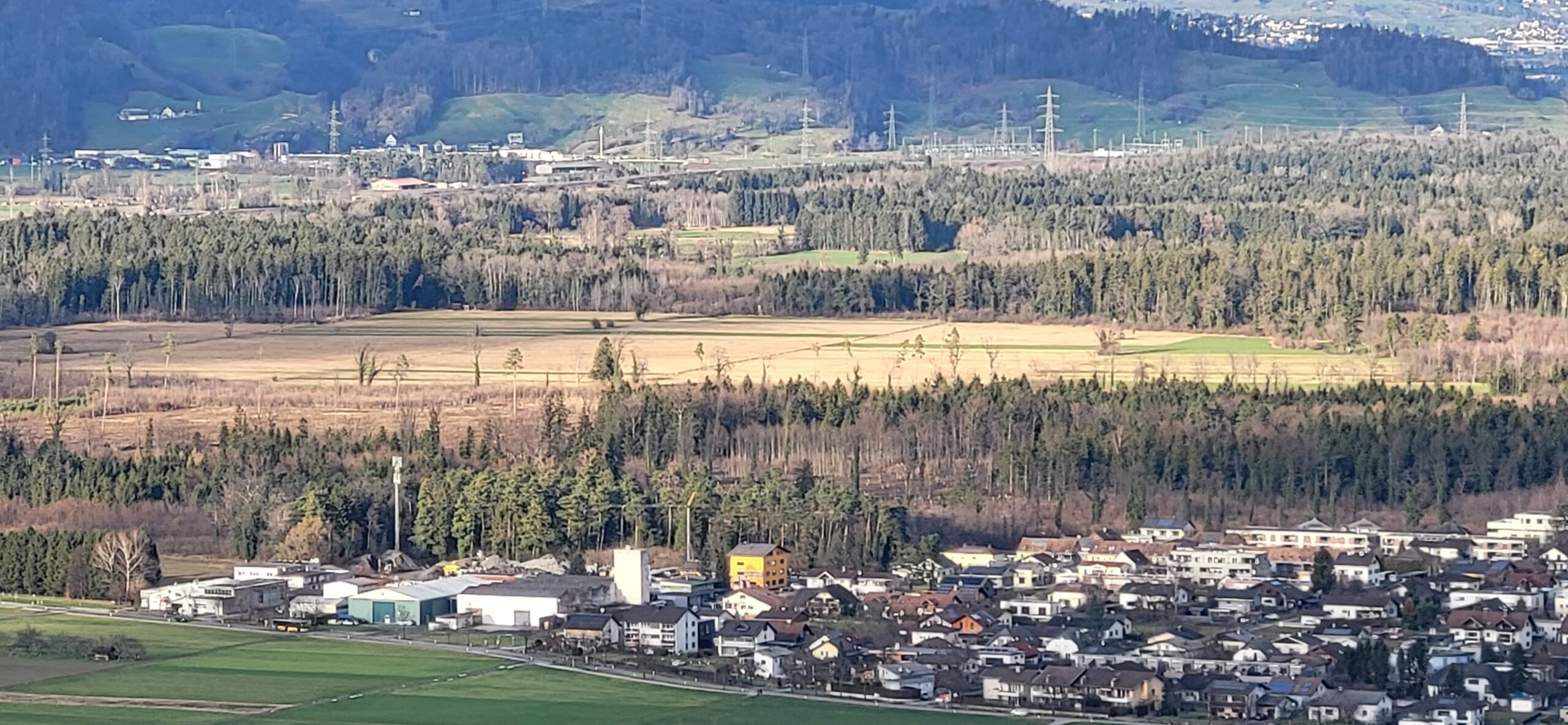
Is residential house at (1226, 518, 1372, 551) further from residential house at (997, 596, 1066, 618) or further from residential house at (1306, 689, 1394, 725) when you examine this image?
residential house at (1306, 689, 1394, 725)

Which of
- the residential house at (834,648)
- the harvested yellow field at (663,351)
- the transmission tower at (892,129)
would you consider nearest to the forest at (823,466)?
the harvested yellow field at (663,351)

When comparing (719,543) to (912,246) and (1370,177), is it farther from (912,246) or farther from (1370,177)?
(1370,177)

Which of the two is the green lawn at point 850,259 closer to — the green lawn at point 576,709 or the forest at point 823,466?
the forest at point 823,466

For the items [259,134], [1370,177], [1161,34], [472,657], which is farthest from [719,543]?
[1161,34]

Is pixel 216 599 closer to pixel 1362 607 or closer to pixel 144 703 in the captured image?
pixel 144 703

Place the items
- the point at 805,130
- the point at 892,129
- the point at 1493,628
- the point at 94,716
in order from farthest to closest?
the point at 892,129, the point at 805,130, the point at 1493,628, the point at 94,716

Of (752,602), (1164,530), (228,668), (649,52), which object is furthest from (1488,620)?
(649,52)

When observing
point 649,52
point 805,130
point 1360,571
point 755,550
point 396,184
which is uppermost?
point 649,52
